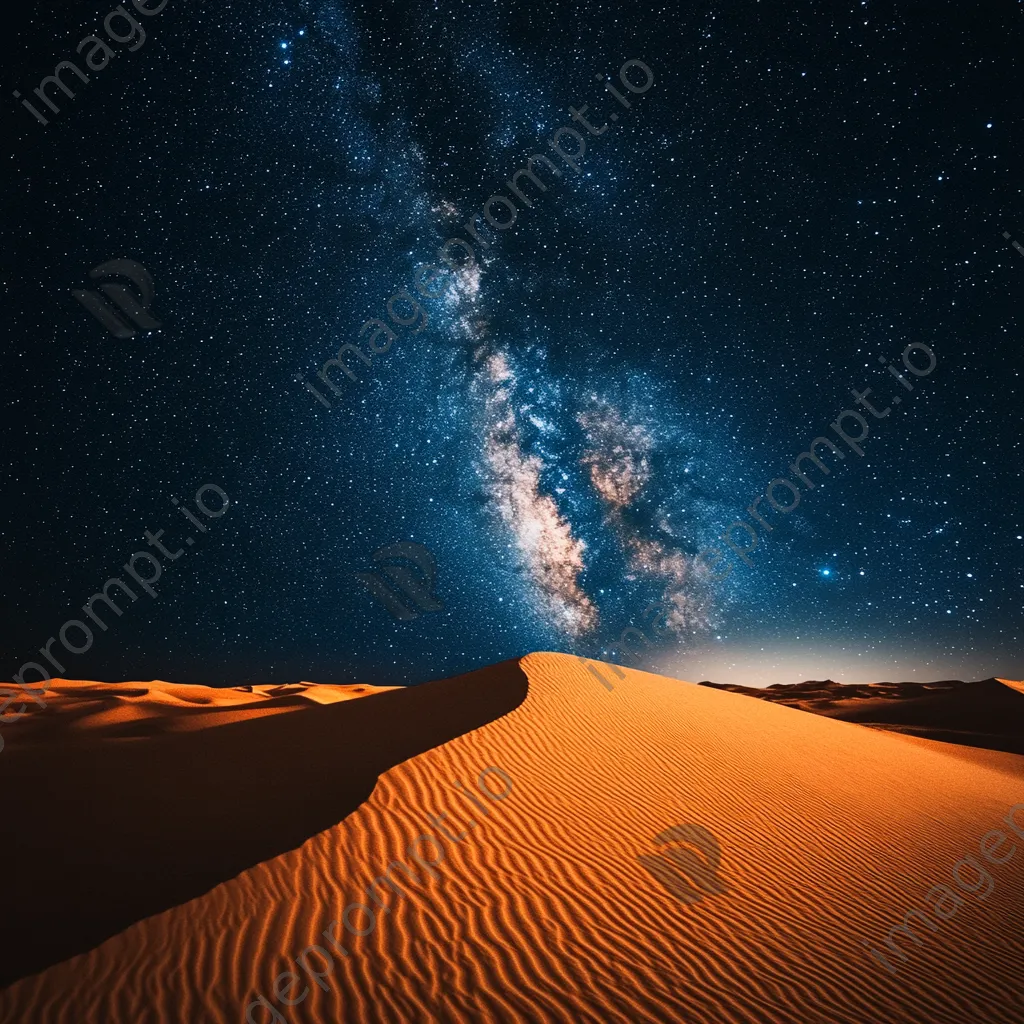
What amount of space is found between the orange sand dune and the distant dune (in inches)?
585

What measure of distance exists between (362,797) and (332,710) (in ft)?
24.0

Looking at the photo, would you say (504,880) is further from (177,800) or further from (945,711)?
(945,711)

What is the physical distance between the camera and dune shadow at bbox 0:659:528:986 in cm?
539

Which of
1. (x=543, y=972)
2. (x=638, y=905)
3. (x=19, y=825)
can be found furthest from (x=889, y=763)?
(x=19, y=825)

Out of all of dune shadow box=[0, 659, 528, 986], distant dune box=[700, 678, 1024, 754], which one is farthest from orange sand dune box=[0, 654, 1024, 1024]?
distant dune box=[700, 678, 1024, 754]

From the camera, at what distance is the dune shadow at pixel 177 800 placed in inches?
212

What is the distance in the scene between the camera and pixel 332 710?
43.4 feet

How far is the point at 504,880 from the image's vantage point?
5375 millimetres

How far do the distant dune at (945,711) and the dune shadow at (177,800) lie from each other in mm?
20622

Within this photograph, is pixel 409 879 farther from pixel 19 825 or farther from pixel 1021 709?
pixel 1021 709

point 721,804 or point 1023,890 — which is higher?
point 1023,890

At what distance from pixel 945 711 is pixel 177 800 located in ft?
113

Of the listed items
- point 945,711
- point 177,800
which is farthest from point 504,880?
point 945,711

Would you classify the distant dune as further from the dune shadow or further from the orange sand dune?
the dune shadow
